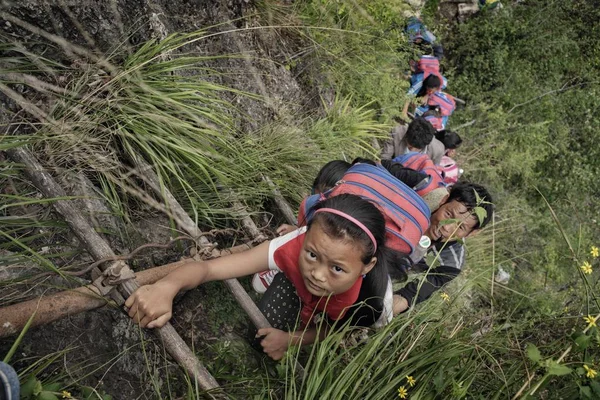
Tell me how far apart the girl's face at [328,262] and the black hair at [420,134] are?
8.72 feet

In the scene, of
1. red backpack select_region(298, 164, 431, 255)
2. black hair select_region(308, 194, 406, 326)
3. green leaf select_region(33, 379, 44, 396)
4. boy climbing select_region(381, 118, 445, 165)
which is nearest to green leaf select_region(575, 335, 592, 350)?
black hair select_region(308, 194, 406, 326)

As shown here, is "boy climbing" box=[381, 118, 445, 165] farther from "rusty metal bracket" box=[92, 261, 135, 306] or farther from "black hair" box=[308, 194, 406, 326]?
"rusty metal bracket" box=[92, 261, 135, 306]

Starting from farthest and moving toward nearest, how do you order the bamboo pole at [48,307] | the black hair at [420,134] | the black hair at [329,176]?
the black hair at [420,134] → the black hair at [329,176] → the bamboo pole at [48,307]

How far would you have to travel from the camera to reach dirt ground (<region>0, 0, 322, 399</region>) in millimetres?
1832

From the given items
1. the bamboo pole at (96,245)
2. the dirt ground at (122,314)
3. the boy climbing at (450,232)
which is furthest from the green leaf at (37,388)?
the boy climbing at (450,232)

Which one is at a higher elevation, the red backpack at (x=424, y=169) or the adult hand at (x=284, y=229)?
the adult hand at (x=284, y=229)

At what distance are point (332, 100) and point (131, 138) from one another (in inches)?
102

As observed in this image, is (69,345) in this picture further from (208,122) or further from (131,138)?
(208,122)

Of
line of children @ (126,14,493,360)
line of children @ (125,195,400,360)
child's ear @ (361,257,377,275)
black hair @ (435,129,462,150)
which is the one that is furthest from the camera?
black hair @ (435,129,462,150)

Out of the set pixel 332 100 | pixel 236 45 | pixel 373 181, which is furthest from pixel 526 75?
pixel 373 181

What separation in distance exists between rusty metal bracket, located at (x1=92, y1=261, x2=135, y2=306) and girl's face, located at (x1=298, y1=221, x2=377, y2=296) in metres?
0.67

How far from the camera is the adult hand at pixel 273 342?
1983 mm

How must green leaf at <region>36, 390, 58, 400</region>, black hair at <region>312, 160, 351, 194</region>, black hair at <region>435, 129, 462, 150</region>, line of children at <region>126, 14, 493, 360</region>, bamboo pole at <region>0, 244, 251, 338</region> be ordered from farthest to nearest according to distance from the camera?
black hair at <region>435, 129, 462, 150</region>
black hair at <region>312, 160, 351, 194</region>
line of children at <region>126, 14, 493, 360</region>
bamboo pole at <region>0, 244, 251, 338</region>
green leaf at <region>36, 390, 58, 400</region>

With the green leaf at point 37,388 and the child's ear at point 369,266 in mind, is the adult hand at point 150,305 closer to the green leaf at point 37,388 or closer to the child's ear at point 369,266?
the green leaf at point 37,388
